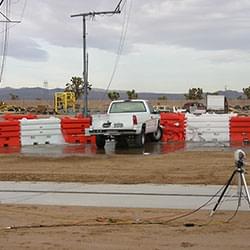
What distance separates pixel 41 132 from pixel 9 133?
1306 millimetres

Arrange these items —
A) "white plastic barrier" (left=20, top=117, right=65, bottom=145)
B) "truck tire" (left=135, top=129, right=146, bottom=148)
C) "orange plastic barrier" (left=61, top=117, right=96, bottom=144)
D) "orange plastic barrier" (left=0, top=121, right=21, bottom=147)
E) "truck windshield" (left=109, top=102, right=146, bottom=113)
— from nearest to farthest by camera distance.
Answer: "truck tire" (left=135, top=129, right=146, bottom=148)
"truck windshield" (left=109, top=102, right=146, bottom=113)
"orange plastic barrier" (left=0, top=121, right=21, bottom=147)
"white plastic barrier" (left=20, top=117, right=65, bottom=145)
"orange plastic barrier" (left=61, top=117, right=96, bottom=144)

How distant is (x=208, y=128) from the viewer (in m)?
25.5

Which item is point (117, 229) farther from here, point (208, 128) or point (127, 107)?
point (208, 128)

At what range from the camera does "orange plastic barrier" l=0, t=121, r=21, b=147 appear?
24.5m

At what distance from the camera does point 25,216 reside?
951 cm

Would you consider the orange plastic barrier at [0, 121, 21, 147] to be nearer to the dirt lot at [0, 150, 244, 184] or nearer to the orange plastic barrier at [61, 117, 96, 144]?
the orange plastic barrier at [61, 117, 96, 144]

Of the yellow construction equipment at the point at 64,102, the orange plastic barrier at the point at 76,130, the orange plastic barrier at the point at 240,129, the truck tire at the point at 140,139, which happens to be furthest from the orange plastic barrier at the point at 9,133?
the yellow construction equipment at the point at 64,102

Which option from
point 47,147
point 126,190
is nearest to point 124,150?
point 47,147

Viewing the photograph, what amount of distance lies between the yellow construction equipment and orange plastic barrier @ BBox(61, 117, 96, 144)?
1356 inches

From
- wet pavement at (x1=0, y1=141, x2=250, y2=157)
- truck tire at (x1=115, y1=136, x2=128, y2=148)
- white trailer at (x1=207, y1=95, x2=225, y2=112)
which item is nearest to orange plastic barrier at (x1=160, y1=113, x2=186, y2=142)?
wet pavement at (x1=0, y1=141, x2=250, y2=157)

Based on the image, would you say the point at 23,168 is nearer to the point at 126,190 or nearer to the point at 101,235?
the point at 126,190

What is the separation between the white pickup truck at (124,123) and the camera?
2214 cm

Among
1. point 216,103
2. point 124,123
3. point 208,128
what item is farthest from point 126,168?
point 216,103

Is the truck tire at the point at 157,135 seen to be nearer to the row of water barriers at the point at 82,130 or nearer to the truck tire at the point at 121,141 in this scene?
the row of water barriers at the point at 82,130
